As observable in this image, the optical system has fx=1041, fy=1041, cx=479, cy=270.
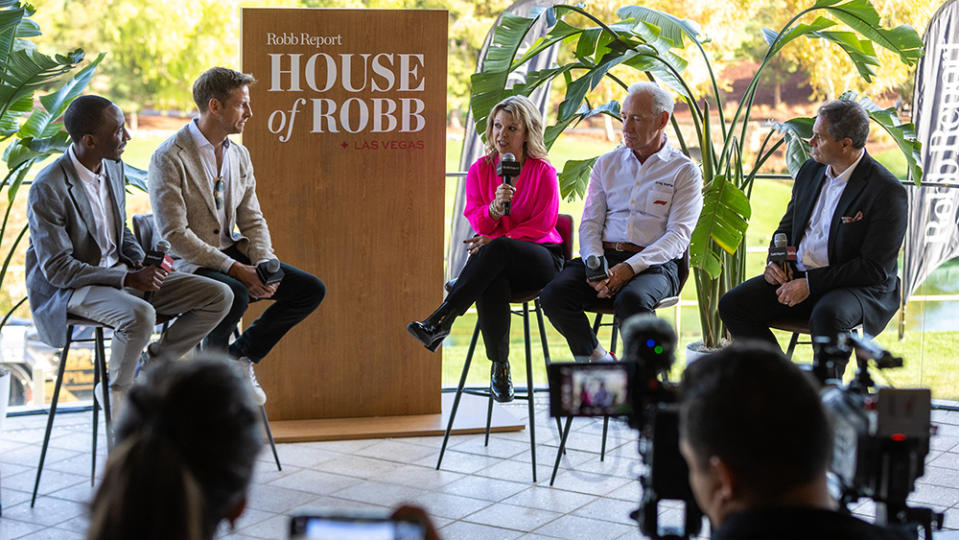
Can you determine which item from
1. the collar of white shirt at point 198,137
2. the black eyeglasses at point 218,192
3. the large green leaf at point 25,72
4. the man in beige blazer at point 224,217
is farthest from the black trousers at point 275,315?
the large green leaf at point 25,72

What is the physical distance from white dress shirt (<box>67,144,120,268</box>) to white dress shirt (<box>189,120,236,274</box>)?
408mm

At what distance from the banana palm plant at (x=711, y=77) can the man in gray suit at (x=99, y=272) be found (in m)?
1.70

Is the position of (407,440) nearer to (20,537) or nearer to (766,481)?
(20,537)

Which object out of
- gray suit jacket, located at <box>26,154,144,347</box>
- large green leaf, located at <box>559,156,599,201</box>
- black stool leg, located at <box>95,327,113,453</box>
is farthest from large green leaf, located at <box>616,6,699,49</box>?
black stool leg, located at <box>95,327,113,453</box>

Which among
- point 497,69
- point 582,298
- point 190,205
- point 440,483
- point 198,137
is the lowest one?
point 440,483

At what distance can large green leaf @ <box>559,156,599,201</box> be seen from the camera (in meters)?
5.14

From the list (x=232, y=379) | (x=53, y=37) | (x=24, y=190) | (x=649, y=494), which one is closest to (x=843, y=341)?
(x=649, y=494)

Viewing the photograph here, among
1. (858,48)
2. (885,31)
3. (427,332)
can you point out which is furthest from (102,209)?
(885,31)

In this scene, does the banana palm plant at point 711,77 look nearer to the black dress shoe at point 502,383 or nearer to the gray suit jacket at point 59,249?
the black dress shoe at point 502,383

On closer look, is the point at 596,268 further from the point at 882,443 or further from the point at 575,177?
the point at 882,443

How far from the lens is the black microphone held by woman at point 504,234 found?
14.2 ft

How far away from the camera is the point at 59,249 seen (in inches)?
153

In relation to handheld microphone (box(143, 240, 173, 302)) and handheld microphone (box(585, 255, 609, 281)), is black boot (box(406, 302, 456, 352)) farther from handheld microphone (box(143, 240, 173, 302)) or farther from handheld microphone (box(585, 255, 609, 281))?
handheld microphone (box(143, 240, 173, 302))

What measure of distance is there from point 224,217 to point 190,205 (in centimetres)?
16
